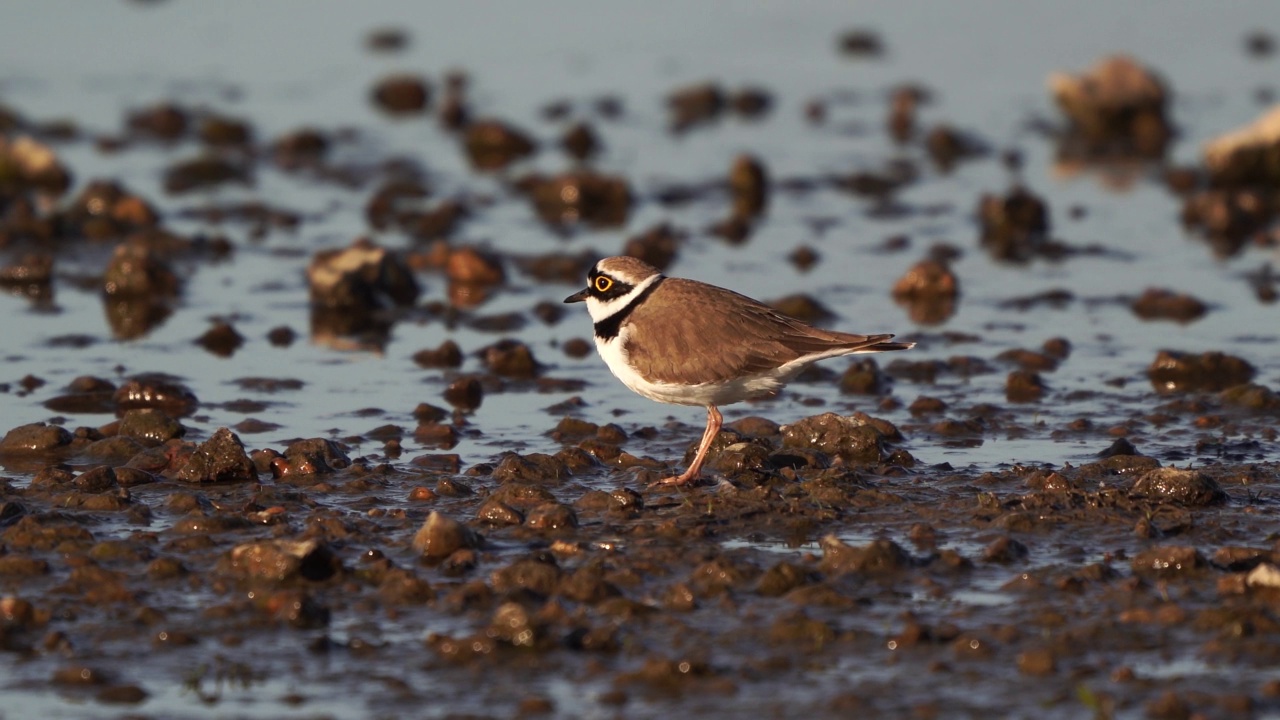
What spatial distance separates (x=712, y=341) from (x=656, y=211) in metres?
8.10

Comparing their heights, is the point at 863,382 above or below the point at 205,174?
below

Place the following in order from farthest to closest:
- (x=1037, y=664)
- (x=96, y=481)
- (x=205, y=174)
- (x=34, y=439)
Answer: (x=205, y=174) < (x=34, y=439) < (x=96, y=481) < (x=1037, y=664)

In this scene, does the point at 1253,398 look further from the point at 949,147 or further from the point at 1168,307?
the point at 949,147

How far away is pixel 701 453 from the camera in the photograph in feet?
32.6

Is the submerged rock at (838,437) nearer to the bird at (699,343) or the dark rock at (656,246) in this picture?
the bird at (699,343)

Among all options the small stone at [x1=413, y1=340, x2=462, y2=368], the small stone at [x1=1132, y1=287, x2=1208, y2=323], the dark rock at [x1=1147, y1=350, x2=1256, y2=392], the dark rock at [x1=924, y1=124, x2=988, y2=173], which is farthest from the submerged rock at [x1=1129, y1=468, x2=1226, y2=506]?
the dark rock at [x1=924, y1=124, x2=988, y2=173]

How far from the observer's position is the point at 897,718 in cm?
674

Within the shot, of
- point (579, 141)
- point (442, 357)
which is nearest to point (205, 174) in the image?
point (579, 141)

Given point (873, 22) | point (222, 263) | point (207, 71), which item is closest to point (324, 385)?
point (222, 263)

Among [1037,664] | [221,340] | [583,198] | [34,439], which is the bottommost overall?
[1037,664]

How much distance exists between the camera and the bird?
988 cm

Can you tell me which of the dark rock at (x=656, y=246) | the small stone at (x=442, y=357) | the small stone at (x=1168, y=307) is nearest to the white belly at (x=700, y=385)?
the small stone at (x=442, y=357)

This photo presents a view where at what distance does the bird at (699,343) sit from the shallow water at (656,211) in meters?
0.72

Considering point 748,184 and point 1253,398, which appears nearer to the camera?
point 1253,398
